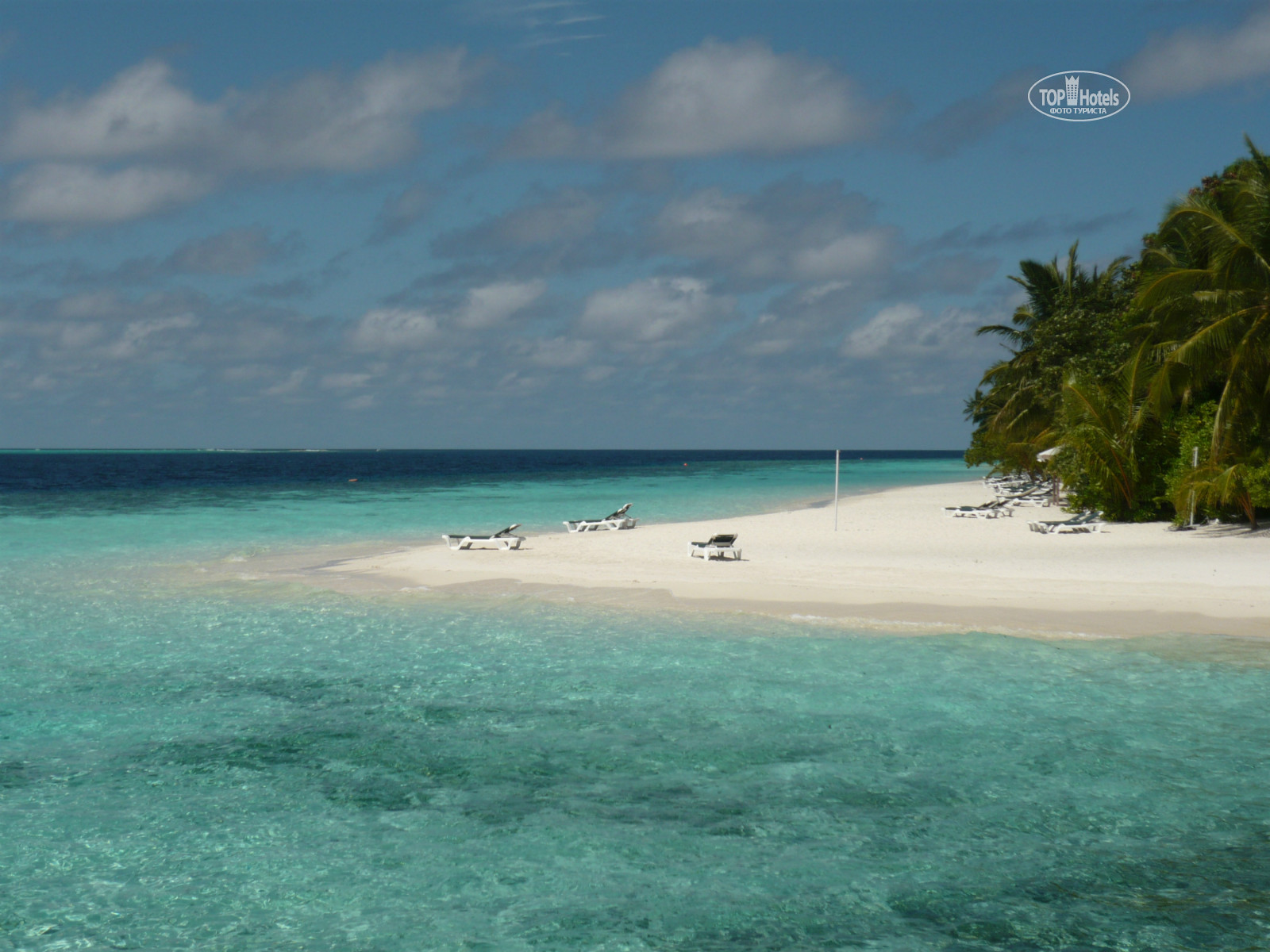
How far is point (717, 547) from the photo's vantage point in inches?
741

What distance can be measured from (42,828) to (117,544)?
72.3 feet

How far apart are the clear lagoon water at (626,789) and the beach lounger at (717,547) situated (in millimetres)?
5546

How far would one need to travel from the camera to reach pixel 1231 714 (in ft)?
28.1

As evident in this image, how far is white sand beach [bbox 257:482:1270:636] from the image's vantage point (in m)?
13.0

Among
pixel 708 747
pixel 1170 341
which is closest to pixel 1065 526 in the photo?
pixel 1170 341

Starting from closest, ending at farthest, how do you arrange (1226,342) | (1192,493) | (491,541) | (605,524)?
(1226,342) < (1192,493) < (491,541) < (605,524)

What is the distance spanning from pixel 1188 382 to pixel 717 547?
11.7m

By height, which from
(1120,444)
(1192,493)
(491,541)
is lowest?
(491,541)

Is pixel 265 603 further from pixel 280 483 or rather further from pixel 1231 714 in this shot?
pixel 280 483

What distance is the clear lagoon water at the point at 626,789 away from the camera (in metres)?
5.29

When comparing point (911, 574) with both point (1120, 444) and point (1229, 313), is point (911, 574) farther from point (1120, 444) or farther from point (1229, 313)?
point (1120, 444)

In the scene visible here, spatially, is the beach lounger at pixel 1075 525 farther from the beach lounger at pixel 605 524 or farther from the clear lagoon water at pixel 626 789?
the clear lagoon water at pixel 626 789

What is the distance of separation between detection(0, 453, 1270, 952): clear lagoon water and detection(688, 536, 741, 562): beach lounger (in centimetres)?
555

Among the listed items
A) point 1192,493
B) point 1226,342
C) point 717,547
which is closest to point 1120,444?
point 1192,493
